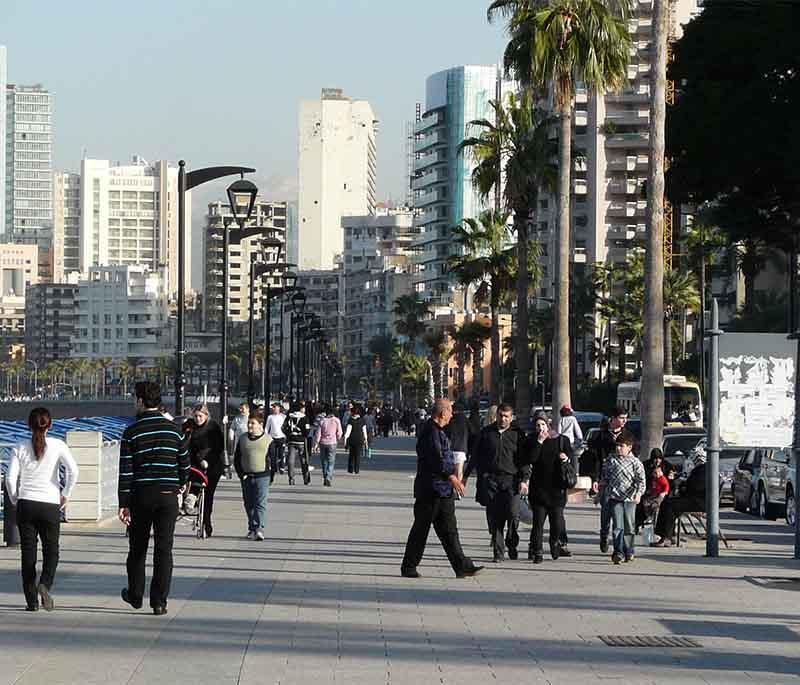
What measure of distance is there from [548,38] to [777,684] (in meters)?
33.4

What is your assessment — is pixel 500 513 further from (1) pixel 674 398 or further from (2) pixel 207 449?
(1) pixel 674 398

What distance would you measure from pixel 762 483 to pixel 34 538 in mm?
19392

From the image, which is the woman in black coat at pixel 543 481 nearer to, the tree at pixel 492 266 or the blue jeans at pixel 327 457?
→ the blue jeans at pixel 327 457

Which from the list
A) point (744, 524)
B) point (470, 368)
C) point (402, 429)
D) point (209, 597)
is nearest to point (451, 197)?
point (470, 368)

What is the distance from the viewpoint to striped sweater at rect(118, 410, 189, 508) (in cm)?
1430

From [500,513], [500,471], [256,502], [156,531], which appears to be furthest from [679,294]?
[156,531]

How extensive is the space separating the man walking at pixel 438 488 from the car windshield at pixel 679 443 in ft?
64.6

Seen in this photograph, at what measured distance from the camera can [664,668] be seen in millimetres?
11484

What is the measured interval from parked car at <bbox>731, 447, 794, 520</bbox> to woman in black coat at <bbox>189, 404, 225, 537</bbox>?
11.1 meters

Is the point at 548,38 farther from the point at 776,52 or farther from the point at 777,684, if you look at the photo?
the point at 777,684

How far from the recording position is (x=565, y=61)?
141 ft

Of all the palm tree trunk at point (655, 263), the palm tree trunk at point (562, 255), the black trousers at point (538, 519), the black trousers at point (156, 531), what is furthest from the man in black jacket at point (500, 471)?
the palm tree trunk at point (562, 255)

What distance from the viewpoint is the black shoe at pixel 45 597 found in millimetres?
14320

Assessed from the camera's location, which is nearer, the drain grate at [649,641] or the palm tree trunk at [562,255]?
the drain grate at [649,641]
